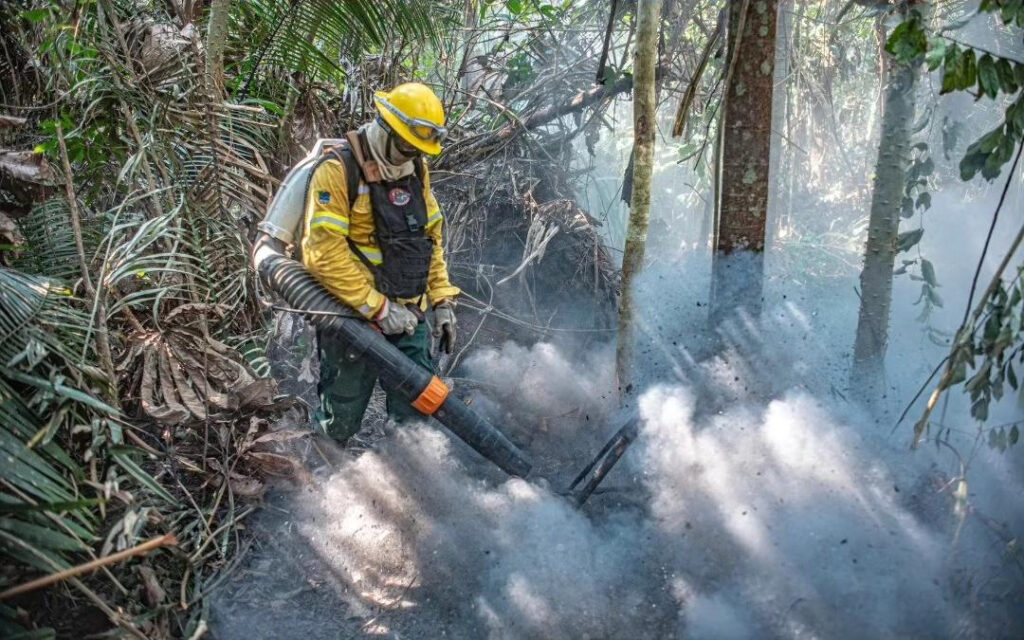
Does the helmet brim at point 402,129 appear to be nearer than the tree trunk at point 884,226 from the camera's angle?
Yes

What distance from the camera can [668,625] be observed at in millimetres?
3182

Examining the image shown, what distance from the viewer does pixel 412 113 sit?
3.44 meters

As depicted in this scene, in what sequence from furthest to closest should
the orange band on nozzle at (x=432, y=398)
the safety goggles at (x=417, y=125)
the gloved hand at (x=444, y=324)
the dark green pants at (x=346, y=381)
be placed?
the gloved hand at (x=444, y=324) → the dark green pants at (x=346, y=381) → the orange band on nozzle at (x=432, y=398) → the safety goggles at (x=417, y=125)

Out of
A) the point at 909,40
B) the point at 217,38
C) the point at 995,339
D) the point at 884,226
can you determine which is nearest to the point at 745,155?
the point at 884,226

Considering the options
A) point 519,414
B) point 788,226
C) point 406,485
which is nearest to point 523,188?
point 519,414

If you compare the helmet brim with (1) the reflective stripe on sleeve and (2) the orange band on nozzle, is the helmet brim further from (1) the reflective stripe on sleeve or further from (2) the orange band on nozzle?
(2) the orange band on nozzle

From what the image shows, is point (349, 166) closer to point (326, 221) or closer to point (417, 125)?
point (326, 221)

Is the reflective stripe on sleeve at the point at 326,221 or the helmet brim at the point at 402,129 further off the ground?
the helmet brim at the point at 402,129

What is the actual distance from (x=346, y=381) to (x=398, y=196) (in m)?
1.05

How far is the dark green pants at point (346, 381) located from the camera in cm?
394

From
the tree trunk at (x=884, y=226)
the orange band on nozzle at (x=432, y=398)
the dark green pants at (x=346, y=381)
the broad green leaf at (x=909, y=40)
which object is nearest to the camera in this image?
the broad green leaf at (x=909, y=40)

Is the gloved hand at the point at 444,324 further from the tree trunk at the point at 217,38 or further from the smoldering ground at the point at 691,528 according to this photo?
the tree trunk at the point at 217,38

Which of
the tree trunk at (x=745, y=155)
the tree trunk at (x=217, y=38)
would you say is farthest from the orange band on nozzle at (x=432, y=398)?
the tree trunk at (x=217, y=38)

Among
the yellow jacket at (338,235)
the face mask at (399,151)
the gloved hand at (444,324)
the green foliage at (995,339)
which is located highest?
the green foliage at (995,339)
